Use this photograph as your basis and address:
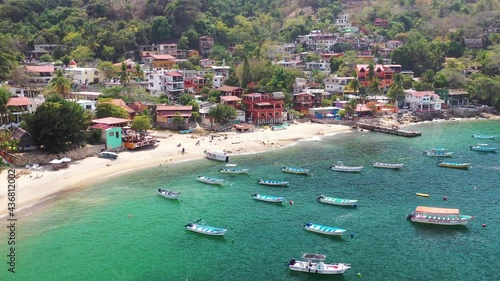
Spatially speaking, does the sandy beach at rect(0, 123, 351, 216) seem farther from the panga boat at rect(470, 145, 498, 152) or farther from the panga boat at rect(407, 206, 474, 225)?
the panga boat at rect(407, 206, 474, 225)

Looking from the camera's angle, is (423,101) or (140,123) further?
(423,101)

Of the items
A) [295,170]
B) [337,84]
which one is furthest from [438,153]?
[337,84]

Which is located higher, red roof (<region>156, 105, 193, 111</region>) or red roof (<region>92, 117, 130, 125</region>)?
red roof (<region>156, 105, 193, 111</region>)

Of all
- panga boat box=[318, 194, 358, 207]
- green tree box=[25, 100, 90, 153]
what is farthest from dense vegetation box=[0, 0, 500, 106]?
panga boat box=[318, 194, 358, 207]

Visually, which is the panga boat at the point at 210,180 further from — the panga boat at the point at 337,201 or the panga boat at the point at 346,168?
the panga boat at the point at 346,168

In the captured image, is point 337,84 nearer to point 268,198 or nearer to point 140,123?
point 140,123

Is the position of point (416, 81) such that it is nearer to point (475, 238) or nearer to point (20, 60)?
point (475, 238)
